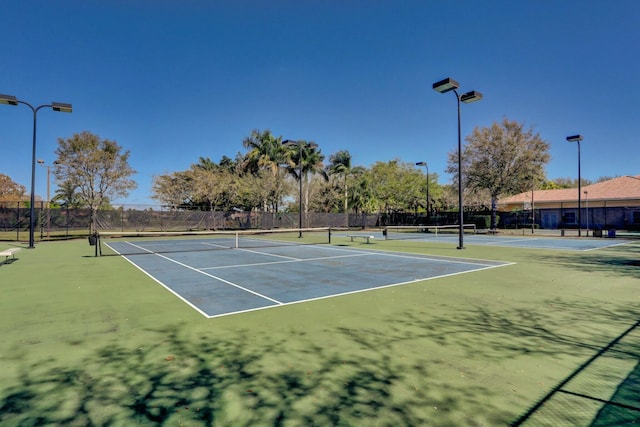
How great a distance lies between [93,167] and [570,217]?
4996 centimetres

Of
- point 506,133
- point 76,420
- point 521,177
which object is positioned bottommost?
point 76,420

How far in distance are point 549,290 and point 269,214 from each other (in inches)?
1174

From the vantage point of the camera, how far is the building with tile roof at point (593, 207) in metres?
35.4

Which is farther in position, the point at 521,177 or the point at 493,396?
the point at 521,177

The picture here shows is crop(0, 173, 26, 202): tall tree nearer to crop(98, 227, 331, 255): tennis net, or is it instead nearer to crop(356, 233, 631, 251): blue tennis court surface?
crop(98, 227, 331, 255): tennis net

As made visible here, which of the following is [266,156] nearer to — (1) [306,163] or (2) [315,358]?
(1) [306,163]

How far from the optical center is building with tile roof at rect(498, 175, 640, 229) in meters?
35.4

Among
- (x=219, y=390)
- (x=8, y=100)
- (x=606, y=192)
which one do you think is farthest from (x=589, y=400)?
(x=606, y=192)

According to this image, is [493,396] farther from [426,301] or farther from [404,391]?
[426,301]

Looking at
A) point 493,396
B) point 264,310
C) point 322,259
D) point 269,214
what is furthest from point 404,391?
point 269,214

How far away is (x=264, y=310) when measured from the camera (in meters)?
5.77

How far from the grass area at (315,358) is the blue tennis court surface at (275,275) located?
1.88ft

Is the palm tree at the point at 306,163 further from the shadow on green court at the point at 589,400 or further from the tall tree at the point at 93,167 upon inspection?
the shadow on green court at the point at 589,400

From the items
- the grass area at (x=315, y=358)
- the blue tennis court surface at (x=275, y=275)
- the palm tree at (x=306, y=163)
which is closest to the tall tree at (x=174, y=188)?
the palm tree at (x=306, y=163)
